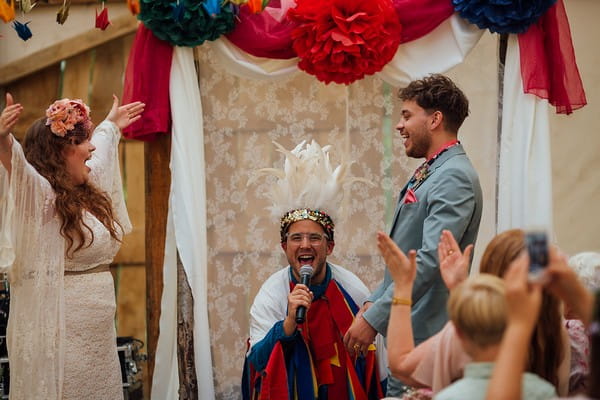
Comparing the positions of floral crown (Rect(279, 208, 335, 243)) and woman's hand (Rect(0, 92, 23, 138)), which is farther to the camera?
floral crown (Rect(279, 208, 335, 243))

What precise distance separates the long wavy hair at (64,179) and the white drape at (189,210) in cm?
50

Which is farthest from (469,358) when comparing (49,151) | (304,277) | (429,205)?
(49,151)

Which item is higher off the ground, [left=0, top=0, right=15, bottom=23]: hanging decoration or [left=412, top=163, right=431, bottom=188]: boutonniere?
[left=0, top=0, right=15, bottom=23]: hanging decoration

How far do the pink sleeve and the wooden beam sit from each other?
13.8 feet

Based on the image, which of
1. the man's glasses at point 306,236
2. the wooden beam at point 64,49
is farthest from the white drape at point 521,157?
the wooden beam at point 64,49

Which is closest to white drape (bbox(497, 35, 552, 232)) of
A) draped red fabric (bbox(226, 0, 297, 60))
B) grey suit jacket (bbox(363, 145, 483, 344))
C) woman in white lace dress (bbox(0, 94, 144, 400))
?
grey suit jacket (bbox(363, 145, 483, 344))

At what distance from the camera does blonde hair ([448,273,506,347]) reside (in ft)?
6.60

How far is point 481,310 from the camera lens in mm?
2012

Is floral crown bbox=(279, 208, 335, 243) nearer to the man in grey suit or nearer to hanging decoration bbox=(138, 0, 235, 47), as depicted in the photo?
A: the man in grey suit

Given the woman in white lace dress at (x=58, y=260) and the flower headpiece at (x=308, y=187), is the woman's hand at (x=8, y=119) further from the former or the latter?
the flower headpiece at (x=308, y=187)

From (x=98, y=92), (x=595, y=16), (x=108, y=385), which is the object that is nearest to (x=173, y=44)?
Answer: (x=108, y=385)

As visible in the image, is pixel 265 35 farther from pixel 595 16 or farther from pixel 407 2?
pixel 595 16

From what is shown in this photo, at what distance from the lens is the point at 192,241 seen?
4059 millimetres

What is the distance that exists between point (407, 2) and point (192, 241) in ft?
5.20
